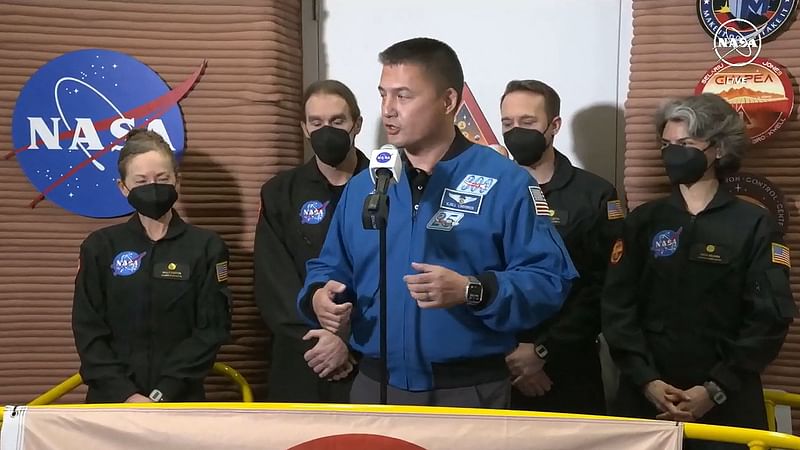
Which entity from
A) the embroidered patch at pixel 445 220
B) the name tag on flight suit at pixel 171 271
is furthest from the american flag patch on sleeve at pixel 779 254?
the name tag on flight suit at pixel 171 271

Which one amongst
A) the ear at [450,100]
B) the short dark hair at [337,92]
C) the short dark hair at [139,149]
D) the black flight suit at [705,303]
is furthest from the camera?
the short dark hair at [337,92]

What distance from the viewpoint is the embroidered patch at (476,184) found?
1894 millimetres

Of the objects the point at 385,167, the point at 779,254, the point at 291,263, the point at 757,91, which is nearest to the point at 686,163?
the point at 779,254

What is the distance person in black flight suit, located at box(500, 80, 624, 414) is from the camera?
8.79ft

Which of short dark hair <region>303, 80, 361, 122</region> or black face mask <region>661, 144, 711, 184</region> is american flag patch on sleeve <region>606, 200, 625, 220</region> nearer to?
black face mask <region>661, 144, 711, 184</region>

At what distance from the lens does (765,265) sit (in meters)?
2.31

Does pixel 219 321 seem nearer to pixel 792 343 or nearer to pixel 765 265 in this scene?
pixel 765 265

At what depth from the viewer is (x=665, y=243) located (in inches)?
97.1

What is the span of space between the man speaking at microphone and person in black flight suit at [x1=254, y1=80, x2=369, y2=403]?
0.82 m

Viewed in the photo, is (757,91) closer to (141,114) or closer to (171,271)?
(171,271)

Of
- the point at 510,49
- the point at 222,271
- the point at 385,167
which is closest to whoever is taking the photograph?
the point at 385,167

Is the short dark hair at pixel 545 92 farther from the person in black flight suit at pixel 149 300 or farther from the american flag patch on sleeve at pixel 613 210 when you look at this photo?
the person in black flight suit at pixel 149 300

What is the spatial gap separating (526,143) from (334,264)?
3.47 ft

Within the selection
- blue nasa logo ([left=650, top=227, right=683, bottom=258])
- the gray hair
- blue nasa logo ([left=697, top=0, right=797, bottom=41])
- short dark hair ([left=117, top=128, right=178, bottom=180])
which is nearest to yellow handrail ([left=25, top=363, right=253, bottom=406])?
short dark hair ([left=117, top=128, right=178, bottom=180])
